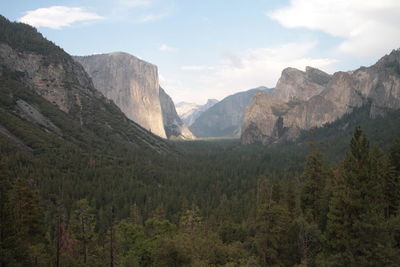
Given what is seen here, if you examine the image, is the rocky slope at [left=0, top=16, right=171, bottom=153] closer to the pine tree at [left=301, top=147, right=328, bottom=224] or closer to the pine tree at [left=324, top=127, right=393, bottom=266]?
the pine tree at [left=301, top=147, right=328, bottom=224]

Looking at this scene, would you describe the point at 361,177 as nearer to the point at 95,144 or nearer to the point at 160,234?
the point at 160,234

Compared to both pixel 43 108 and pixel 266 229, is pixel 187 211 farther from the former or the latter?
pixel 43 108

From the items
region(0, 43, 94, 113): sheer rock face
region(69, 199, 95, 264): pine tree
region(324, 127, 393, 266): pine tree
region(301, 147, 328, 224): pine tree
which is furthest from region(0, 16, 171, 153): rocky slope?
region(324, 127, 393, 266): pine tree

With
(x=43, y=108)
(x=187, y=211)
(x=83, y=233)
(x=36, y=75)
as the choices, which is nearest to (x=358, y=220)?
(x=83, y=233)

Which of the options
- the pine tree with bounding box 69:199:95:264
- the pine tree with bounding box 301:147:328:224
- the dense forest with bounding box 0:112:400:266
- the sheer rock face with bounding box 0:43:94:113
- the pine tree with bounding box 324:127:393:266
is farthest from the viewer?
the sheer rock face with bounding box 0:43:94:113

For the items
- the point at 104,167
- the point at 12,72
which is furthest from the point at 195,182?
the point at 12,72

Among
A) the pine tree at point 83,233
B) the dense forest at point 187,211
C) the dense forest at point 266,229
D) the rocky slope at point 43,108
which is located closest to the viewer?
the dense forest at point 266,229

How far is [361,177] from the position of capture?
32.7m

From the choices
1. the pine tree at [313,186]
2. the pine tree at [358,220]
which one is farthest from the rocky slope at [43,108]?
the pine tree at [358,220]

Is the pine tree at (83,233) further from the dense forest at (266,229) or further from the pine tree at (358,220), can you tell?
the pine tree at (358,220)

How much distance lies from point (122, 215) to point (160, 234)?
43.4 m

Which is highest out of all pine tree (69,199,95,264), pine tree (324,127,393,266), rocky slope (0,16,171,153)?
rocky slope (0,16,171,153)

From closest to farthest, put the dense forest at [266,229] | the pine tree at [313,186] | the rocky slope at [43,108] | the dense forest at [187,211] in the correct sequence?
the dense forest at [266,229], the dense forest at [187,211], the pine tree at [313,186], the rocky slope at [43,108]

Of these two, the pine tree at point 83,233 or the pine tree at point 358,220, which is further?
the pine tree at point 83,233
